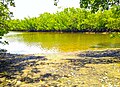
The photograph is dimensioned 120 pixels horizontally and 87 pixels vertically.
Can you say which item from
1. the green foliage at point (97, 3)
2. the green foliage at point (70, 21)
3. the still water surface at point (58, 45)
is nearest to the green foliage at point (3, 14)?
the green foliage at point (97, 3)

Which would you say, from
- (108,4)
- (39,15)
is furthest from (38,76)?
(39,15)

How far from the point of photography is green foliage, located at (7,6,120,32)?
379ft

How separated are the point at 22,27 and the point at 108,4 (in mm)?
170829

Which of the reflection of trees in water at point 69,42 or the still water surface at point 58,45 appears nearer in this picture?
the still water surface at point 58,45

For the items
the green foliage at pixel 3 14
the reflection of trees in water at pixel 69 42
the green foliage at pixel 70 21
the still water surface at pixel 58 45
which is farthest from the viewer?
the green foliage at pixel 70 21

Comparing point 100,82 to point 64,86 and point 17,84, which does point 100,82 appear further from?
point 17,84

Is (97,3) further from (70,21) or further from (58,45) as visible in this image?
(70,21)

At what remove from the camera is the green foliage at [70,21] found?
116 meters

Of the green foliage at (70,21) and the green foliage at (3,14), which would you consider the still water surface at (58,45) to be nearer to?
the green foliage at (3,14)

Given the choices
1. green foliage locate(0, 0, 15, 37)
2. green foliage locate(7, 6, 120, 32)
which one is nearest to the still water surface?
green foliage locate(0, 0, 15, 37)

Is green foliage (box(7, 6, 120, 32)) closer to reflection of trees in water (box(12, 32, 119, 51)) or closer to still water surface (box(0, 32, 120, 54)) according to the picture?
reflection of trees in water (box(12, 32, 119, 51))

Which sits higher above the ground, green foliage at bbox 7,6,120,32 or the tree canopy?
the tree canopy

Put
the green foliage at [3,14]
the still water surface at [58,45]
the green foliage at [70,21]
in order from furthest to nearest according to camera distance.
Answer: the green foliage at [70,21] → the still water surface at [58,45] → the green foliage at [3,14]

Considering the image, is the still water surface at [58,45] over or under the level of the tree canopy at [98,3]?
under
